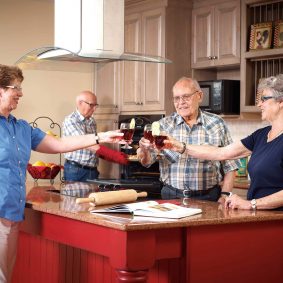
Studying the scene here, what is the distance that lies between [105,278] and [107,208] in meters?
0.45

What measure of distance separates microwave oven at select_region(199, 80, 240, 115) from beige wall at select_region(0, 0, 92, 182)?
208cm

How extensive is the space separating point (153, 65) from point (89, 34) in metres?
2.51

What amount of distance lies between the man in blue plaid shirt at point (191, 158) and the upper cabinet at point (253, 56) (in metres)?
1.51

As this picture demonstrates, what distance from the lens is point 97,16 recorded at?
3783mm

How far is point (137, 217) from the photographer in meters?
2.73

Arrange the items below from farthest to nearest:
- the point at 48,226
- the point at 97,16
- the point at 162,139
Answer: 1. the point at 97,16
2. the point at 162,139
3. the point at 48,226

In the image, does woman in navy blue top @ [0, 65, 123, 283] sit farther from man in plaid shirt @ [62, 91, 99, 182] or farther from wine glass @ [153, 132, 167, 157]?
man in plaid shirt @ [62, 91, 99, 182]

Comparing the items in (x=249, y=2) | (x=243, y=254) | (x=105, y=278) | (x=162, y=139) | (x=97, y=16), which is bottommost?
(x=105, y=278)

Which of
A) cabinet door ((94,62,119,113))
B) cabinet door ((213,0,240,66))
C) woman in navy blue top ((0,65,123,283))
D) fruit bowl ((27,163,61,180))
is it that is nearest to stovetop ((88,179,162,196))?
fruit bowl ((27,163,61,180))

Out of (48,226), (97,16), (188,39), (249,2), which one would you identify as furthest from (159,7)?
(48,226)

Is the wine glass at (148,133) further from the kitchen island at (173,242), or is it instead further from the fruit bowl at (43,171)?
the fruit bowl at (43,171)

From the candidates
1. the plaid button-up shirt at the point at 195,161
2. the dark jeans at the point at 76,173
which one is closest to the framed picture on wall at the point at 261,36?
the plaid button-up shirt at the point at 195,161

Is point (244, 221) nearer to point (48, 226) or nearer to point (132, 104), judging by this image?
point (48, 226)

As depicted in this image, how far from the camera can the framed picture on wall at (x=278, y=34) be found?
513 centimetres
